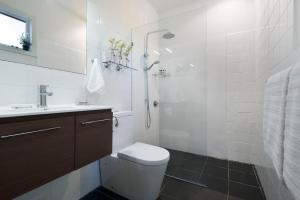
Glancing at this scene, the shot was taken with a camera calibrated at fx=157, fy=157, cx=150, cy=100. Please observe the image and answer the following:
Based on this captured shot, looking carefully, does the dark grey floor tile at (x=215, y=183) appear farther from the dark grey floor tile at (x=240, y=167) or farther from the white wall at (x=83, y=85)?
the white wall at (x=83, y=85)

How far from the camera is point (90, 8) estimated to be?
160cm

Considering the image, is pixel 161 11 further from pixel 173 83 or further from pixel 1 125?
pixel 1 125

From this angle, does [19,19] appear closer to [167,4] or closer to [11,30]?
[11,30]

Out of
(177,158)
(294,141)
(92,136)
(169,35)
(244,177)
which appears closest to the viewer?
(294,141)

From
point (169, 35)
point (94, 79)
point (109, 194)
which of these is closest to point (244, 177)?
point (109, 194)

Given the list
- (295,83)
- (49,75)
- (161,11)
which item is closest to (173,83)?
(161,11)

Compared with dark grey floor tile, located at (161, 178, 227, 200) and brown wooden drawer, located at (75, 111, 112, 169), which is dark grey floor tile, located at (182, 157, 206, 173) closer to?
dark grey floor tile, located at (161, 178, 227, 200)

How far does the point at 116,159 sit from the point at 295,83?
4.65ft

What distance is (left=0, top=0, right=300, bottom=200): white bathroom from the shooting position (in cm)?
77

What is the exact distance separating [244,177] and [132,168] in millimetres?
1396

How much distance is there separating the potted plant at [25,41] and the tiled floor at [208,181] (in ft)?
4.59

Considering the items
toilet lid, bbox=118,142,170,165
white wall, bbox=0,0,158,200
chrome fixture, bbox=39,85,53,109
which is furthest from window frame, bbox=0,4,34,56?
toilet lid, bbox=118,142,170,165

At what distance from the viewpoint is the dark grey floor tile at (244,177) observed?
1.77 meters

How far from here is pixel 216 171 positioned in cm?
201
